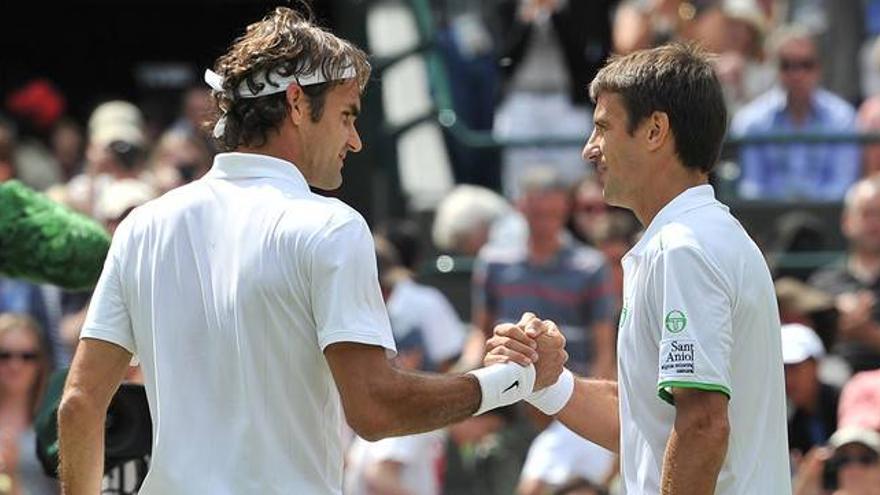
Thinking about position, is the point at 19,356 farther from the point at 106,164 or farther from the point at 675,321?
the point at 675,321

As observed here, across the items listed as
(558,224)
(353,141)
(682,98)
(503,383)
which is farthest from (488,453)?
(682,98)

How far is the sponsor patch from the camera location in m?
4.21

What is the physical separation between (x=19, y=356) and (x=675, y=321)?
4642 mm

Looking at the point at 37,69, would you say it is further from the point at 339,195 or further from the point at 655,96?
the point at 655,96

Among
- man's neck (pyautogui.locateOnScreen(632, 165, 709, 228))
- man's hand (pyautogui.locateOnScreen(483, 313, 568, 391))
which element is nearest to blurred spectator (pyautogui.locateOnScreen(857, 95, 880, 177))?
man's hand (pyautogui.locateOnScreen(483, 313, 568, 391))

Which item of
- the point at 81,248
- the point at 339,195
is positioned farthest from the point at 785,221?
the point at 81,248

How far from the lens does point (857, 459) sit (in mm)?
6891

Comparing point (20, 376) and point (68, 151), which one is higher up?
point (68, 151)

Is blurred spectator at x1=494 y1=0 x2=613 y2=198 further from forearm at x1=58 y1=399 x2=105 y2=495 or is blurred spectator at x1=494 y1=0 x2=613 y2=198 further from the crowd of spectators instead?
forearm at x1=58 y1=399 x2=105 y2=495

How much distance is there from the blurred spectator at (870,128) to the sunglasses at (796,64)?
1.21 ft

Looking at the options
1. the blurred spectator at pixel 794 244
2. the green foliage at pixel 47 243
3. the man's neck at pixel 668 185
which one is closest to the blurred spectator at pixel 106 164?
the blurred spectator at pixel 794 244

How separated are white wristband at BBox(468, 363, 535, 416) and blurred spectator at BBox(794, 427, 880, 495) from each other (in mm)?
2383

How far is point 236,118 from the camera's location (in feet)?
15.0

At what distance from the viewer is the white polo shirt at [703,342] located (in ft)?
13.9
